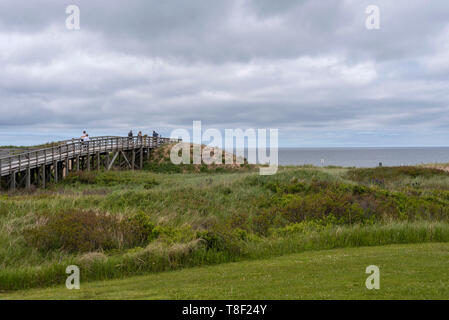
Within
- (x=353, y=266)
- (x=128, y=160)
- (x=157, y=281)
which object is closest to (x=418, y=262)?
(x=353, y=266)

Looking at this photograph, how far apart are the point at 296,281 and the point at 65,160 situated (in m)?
34.9

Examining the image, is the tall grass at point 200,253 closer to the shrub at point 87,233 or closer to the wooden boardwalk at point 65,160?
the shrub at point 87,233

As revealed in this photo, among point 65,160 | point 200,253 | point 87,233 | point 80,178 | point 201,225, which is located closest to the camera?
point 200,253

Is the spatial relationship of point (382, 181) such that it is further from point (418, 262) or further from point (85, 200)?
point (418, 262)

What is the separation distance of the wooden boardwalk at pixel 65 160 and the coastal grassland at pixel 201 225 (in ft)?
12.6

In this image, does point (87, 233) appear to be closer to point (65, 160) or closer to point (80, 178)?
point (80, 178)

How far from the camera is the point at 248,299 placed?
755 cm

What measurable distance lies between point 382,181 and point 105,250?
27741 mm

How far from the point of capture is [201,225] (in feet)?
65.2

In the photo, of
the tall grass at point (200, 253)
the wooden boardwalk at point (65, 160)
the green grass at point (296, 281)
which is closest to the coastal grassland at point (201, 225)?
the tall grass at point (200, 253)

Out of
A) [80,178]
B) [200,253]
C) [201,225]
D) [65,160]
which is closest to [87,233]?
[200,253]

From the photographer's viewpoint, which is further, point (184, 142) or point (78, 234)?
point (184, 142)

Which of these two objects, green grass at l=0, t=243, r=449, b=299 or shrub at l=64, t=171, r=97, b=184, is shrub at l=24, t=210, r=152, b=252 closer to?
green grass at l=0, t=243, r=449, b=299

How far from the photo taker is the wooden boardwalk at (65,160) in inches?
1238
